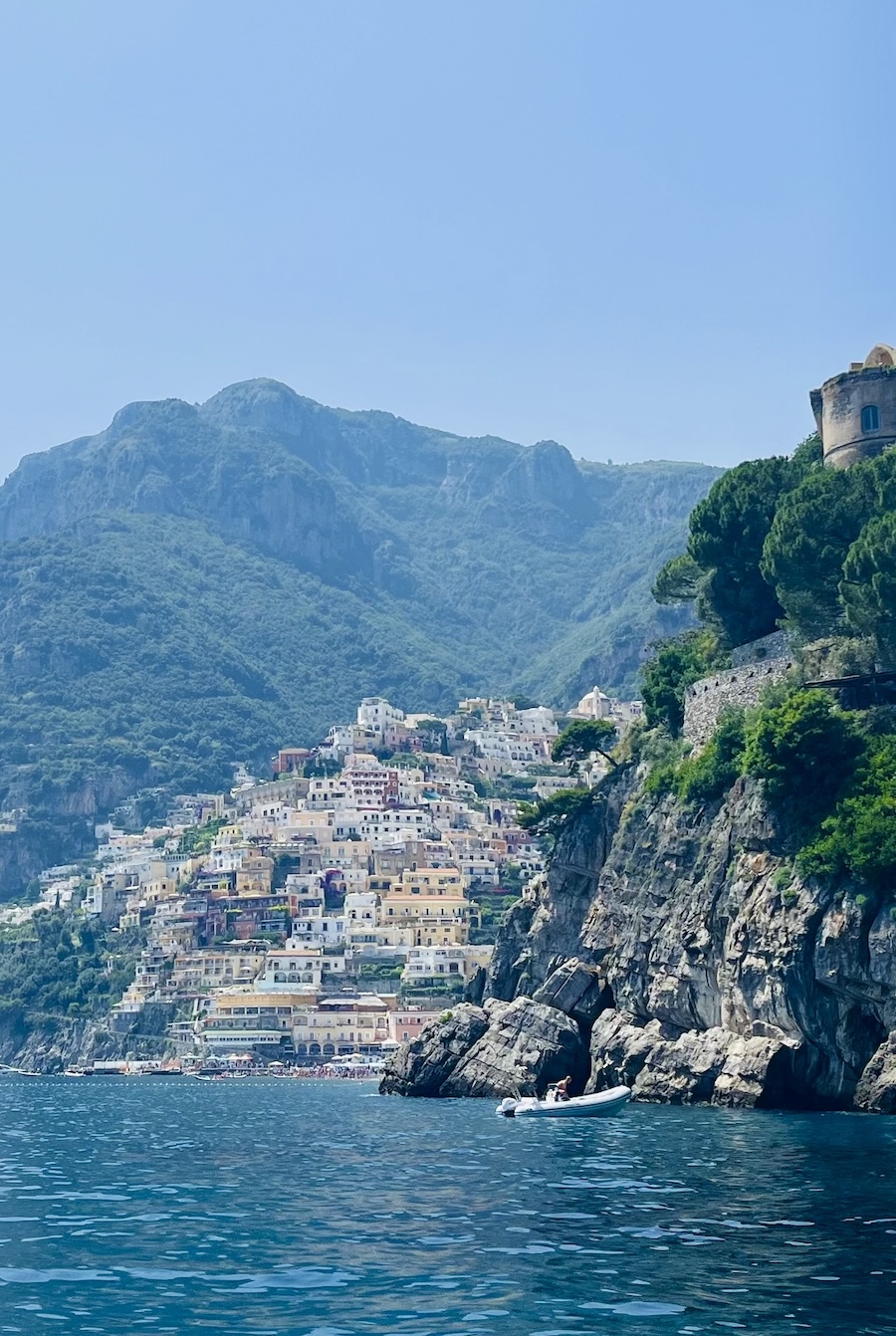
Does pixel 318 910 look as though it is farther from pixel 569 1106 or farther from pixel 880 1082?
pixel 880 1082

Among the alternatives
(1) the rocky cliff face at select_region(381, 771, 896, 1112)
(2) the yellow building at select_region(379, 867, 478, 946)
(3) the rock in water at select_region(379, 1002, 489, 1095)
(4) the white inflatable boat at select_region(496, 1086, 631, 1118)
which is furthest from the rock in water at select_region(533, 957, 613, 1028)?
(2) the yellow building at select_region(379, 867, 478, 946)

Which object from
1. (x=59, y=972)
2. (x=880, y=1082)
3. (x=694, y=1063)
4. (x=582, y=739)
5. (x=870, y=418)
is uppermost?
(x=870, y=418)

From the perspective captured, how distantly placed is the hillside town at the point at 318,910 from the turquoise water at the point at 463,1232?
3399 inches

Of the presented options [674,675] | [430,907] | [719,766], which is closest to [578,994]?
[719,766]

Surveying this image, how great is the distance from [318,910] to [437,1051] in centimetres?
8093

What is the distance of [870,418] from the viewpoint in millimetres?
74125

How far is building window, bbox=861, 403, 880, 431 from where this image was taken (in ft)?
243

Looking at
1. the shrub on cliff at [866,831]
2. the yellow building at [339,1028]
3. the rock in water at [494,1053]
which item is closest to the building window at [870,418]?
the shrub on cliff at [866,831]

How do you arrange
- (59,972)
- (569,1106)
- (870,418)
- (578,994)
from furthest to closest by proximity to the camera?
(59,972), (870,418), (578,994), (569,1106)

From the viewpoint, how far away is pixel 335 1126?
55719 millimetres

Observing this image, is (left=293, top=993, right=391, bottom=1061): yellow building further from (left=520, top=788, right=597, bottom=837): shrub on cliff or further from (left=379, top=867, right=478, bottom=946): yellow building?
(left=520, top=788, right=597, bottom=837): shrub on cliff

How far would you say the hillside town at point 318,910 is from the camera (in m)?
136

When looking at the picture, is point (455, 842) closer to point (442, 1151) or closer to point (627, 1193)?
point (442, 1151)

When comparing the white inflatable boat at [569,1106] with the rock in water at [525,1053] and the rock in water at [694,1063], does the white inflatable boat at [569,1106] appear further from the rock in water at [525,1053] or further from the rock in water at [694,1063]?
the rock in water at [525,1053]
